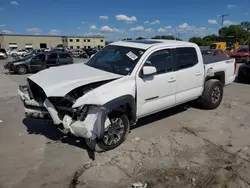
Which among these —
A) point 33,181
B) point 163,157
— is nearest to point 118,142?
point 163,157

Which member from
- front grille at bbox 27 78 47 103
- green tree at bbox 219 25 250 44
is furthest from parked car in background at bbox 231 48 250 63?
green tree at bbox 219 25 250 44

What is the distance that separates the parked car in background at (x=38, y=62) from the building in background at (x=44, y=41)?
79.2 meters

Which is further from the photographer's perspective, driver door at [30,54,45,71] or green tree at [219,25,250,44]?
green tree at [219,25,250,44]

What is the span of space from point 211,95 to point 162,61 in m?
2.21

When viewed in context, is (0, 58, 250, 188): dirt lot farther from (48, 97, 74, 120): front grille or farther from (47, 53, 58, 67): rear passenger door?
(47, 53, 58, 67): rear passenger door

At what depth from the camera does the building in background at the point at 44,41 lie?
8749cm

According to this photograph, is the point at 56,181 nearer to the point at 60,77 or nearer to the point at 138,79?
the point at 60,77

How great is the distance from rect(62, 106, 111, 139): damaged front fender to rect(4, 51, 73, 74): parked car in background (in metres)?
14.1

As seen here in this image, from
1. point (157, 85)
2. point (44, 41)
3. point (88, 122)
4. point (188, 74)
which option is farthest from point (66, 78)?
point (44, 41)

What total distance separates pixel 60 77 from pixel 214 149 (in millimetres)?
3103

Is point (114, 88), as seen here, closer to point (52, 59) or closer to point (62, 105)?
point (62, 105)

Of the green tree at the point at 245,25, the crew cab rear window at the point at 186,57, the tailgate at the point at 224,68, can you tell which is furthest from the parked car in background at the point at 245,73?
the green tree at the point at 245,25

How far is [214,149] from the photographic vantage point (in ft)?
14.1

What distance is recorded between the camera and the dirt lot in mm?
3348
